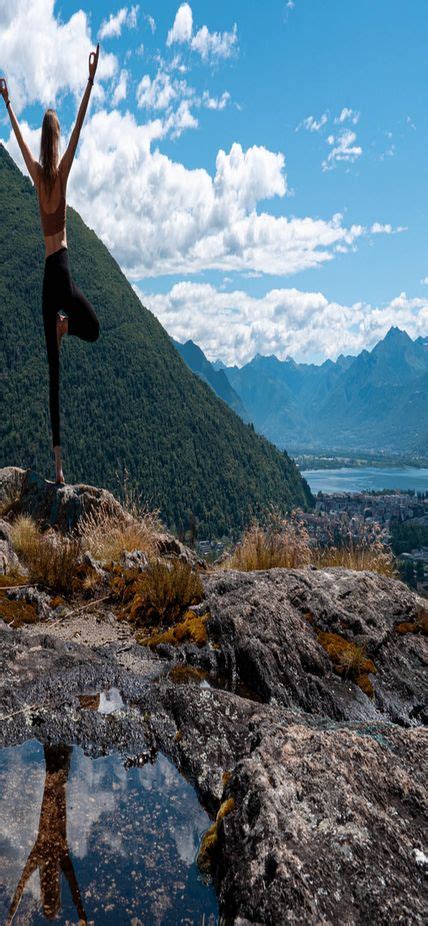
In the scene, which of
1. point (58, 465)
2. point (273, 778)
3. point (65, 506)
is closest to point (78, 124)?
point (58, 465)

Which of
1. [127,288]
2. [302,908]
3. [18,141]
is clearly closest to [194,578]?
[302,908]

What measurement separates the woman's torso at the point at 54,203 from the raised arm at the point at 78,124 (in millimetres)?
141

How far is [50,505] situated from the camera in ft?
29.8

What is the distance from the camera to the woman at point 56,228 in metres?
7.06

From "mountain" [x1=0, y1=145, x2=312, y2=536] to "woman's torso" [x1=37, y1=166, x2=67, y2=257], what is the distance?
107996 millimetres

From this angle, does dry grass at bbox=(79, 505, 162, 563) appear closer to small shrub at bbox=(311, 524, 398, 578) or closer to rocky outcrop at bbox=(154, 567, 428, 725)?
rocky outcrop at bbox=(154, 567, 428, 725)

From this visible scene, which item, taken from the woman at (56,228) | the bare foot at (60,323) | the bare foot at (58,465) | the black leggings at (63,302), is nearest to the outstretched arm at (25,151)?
the woman at (56,228)

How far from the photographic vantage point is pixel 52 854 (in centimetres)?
240

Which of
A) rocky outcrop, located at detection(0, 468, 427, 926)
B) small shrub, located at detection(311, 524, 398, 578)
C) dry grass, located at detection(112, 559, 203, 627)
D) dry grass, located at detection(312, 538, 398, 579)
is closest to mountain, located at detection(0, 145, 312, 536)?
small shrub, located at detection(311, 524, 398, 578)

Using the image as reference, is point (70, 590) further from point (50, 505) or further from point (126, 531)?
point (50, 505)

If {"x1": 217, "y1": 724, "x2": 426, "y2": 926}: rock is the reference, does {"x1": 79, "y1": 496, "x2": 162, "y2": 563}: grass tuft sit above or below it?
below

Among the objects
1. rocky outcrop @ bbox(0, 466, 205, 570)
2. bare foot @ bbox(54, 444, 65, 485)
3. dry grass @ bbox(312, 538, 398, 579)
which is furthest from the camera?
bare foot @ bbox(54, 444, 65, 485)

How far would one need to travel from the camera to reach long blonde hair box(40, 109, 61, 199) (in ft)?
23.1

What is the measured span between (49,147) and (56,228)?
0.95 meters
